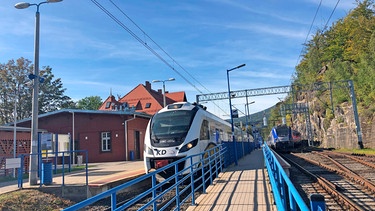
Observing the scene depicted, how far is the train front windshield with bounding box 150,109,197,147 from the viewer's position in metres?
12.1

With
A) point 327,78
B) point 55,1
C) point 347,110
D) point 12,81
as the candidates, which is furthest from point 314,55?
point 55,1

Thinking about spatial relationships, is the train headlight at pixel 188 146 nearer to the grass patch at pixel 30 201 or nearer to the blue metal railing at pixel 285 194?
the grass patch at pixel 30 201

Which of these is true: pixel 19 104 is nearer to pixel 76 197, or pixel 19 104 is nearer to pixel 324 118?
pixel 76 197

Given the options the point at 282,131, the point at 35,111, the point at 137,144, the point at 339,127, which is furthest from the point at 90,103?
the point at 35,111

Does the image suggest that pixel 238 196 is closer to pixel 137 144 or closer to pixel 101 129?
pixel 101 129

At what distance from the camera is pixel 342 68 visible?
Result: 41.8m

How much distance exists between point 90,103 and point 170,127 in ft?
226

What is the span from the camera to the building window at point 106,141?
2927 cm

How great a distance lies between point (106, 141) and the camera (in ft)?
96.2

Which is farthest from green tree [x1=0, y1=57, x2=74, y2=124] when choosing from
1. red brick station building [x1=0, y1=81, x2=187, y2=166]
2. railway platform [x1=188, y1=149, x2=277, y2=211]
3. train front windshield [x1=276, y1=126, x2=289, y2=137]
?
railway platform [x1=188, y1=149, x2=277, y2=211]

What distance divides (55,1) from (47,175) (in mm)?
6824

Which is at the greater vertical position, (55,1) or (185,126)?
(55,1)

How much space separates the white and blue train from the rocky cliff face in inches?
907

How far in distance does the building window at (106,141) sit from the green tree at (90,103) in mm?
48681
